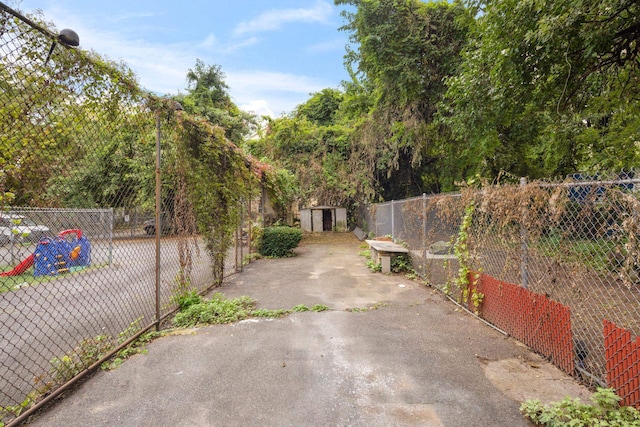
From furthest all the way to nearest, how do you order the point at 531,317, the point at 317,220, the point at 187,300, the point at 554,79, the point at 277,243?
1. the point at 317,220
2. the point at 277,243
3. the point at 554,79
4. the point at 187,300
5. the point at 531,317

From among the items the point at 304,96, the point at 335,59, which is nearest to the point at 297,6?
the point at 335,59

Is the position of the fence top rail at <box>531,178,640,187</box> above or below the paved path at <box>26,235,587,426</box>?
above

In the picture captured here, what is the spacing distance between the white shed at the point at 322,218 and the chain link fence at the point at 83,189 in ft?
44.3

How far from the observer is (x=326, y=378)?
2752 millimetres

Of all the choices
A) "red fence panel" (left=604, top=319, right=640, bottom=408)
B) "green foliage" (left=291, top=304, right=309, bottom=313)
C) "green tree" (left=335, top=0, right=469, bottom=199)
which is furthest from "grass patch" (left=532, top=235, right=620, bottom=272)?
"green tree" (left=335, top=0, right=469, bottom=199)

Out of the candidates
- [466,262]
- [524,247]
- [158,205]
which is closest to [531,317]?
[524,247]

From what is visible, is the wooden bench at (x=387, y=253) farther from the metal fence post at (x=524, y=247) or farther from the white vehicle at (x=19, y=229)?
the white vehicle at (x=19, y=229)

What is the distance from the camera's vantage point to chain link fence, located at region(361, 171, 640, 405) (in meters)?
2.31

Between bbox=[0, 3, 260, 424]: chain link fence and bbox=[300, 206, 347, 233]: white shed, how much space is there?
44.3 feet

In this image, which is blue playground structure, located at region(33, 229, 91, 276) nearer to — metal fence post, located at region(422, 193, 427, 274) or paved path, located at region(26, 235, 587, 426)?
paved path, located at region(26, 235, 587, 426)

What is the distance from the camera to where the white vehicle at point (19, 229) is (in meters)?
2.32

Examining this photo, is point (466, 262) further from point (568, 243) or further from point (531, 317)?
point (568, 243)

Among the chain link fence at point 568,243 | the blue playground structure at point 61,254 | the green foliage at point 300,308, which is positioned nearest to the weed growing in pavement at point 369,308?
the green foliage at point 300,308

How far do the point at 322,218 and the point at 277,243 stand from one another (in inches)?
363
